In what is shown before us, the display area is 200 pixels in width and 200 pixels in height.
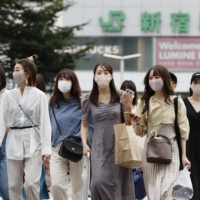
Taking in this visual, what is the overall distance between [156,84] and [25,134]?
1543 millimetres

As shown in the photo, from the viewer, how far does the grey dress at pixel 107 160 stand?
27.3 ft

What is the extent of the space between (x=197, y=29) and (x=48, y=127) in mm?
47549

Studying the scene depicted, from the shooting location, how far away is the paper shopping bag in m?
8.12

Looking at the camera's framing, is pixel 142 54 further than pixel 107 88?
Yes

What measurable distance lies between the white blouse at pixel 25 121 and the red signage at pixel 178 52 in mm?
47504

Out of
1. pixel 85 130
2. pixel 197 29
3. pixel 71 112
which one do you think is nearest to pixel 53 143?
pixel 71 112

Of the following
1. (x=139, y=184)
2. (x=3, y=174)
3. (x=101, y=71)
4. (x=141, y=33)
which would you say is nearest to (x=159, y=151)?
(x=101, y=71)

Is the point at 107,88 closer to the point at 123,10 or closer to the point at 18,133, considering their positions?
the point at 18,133

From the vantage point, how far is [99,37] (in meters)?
56.3

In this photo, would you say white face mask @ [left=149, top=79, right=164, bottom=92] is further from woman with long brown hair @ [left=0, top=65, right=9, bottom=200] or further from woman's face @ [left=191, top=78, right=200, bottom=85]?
woman with long brown hair @ [left=0, top=65, right=9, bottom=200]

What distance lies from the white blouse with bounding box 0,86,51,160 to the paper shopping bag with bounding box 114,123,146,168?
79cm

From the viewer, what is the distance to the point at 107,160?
8.38 m

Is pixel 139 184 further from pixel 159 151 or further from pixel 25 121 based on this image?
pixel 159 151

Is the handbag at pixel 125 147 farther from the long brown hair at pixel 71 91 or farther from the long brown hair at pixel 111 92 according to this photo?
the long brown hair at pixel 71 91
